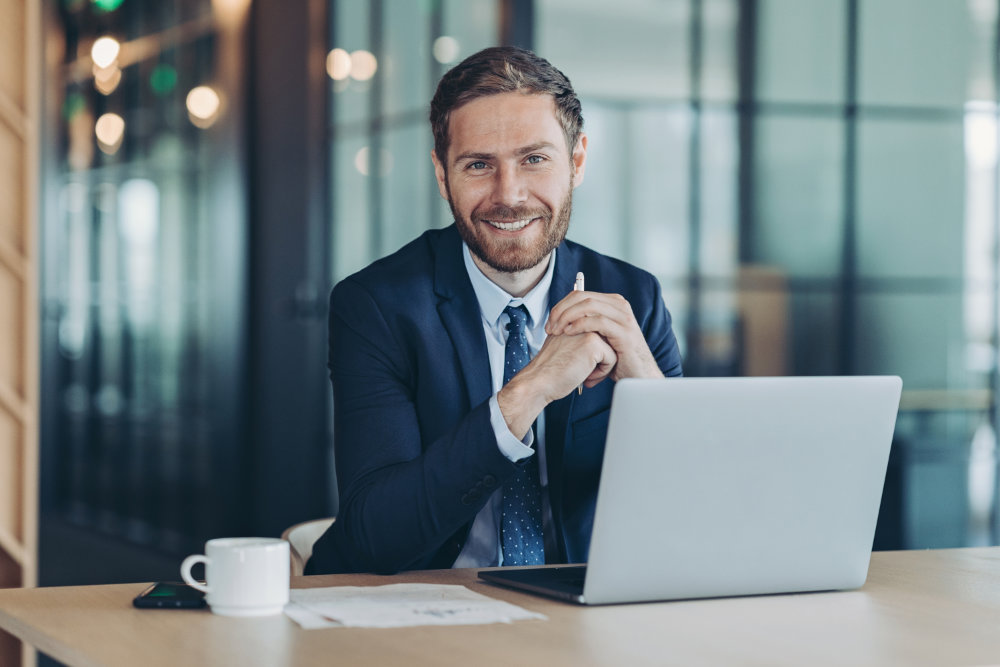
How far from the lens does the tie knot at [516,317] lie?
1878mm

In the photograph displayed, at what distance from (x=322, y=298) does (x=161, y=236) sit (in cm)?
95

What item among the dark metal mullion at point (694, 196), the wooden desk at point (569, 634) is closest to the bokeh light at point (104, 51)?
the dark metal mullion at point (694, 196)

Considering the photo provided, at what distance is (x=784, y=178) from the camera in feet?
13.9

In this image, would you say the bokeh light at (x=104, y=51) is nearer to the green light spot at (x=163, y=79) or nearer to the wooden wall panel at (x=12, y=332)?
the green light spot at (x=163, y=79)

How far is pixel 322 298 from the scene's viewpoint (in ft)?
14.7

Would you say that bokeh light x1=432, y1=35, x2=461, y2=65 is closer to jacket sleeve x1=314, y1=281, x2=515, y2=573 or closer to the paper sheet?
jacket sleeve x1=314, y1=281, x2=515, y2=573

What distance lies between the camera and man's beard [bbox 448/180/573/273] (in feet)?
6.19

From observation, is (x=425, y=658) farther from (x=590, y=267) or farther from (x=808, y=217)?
(x=808, y=217)

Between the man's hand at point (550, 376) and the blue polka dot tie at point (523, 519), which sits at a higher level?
the man's hand at point (550, 376)

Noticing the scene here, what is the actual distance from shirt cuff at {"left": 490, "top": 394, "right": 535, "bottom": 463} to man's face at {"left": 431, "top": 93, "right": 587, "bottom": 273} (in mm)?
440

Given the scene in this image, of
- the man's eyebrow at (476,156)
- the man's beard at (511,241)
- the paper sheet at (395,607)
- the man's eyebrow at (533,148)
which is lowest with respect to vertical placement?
the paper sheet at (395,607)

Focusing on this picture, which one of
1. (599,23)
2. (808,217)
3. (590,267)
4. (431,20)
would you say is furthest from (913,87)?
(590,267)

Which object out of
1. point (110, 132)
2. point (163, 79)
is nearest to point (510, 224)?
point (163, 79)

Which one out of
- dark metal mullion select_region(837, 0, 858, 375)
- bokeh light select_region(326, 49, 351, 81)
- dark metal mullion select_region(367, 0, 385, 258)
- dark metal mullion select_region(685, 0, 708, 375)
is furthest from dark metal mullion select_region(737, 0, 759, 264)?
bokeh light select_region(326, 49, 351, 81)
